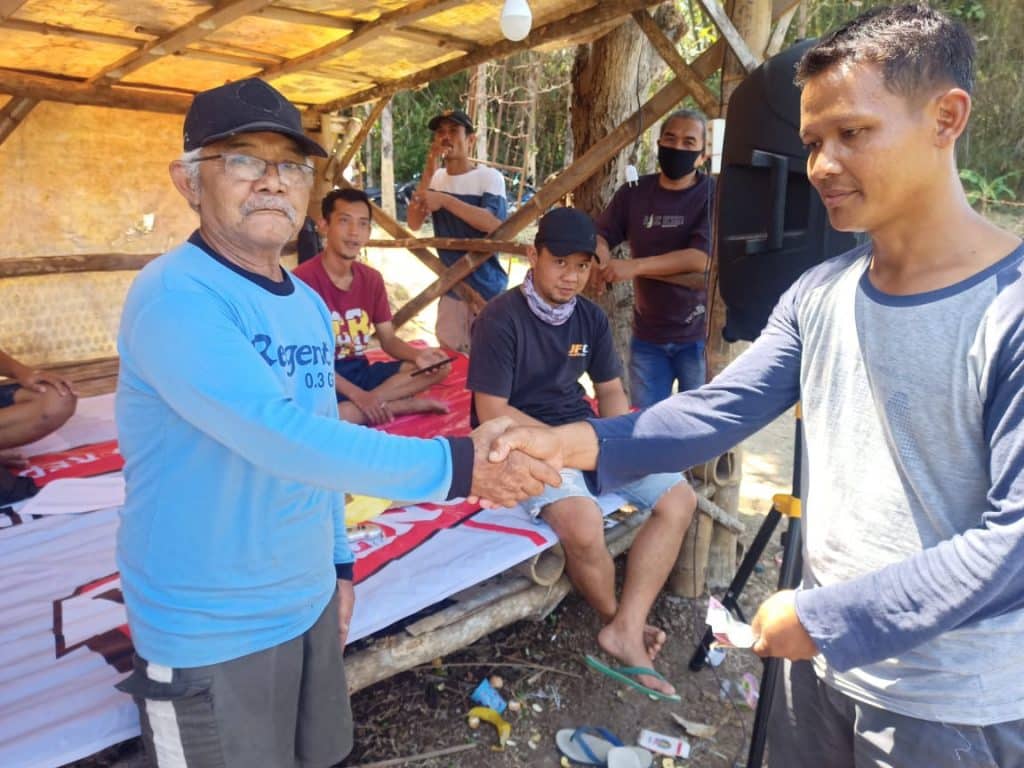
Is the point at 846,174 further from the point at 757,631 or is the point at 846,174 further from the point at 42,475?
the point at 42,475

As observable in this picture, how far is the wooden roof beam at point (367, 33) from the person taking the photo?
13.9 feet

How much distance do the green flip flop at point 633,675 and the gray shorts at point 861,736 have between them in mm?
1327

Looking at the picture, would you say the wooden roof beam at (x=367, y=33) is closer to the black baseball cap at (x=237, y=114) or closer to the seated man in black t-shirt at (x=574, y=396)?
the seated man in black t-shirt at (x=574, y=396)

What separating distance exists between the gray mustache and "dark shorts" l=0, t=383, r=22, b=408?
10.6ft

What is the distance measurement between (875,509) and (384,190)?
13.3 meters

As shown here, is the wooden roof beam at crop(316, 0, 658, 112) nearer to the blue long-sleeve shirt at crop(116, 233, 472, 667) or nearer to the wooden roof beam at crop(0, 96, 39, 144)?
the wooden roof beam at crop(0, 96, 39, 144)

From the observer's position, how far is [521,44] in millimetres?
4824

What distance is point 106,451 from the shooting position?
13.6 feet

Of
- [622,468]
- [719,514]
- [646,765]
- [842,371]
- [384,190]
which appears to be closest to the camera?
[842,371]

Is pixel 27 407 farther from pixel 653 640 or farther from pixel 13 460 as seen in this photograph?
pixel 653 640

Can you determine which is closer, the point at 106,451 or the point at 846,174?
the point at 846,174

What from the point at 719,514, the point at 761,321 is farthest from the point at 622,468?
the point at 719,514

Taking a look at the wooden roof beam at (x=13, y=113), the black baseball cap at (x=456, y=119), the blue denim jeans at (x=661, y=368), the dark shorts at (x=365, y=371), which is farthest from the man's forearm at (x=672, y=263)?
the wooden roof beam at (x=13, y=113)

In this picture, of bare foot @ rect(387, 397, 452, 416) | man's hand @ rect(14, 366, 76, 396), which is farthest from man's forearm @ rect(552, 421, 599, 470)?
man's hand @ rect(14, 366, 76, 396)
